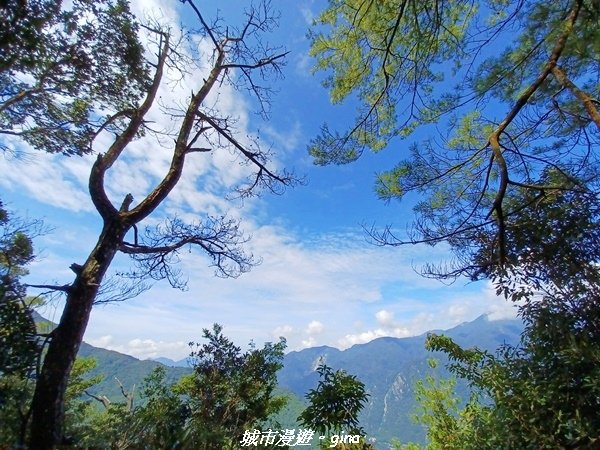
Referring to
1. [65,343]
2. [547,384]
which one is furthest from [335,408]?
[65,343]

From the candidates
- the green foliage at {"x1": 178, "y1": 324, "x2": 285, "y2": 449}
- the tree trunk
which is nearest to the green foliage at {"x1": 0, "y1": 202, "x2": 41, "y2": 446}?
the tree trunk

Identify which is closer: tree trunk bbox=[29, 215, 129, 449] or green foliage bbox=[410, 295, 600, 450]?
tree trunk bbox=[29, 215, 129, 449]

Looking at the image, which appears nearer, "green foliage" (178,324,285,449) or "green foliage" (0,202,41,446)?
"green foliage" (0,202,41,446)

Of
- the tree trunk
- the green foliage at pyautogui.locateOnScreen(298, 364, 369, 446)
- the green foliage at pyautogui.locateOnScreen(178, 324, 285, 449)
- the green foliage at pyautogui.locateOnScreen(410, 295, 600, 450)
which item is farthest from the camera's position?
the green foliage at pyautogui.locateOnScreen(178, 324, 285, 449)

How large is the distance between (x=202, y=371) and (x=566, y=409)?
19.5 feet

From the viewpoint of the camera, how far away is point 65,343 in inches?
102

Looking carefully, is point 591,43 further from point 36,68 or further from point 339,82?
point 36,68

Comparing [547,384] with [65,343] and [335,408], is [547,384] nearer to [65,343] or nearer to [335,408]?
[335,408]

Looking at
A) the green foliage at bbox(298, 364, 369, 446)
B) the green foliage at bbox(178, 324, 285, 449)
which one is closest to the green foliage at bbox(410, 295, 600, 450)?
the green foliage at bbox(298, 364, 369, 446)

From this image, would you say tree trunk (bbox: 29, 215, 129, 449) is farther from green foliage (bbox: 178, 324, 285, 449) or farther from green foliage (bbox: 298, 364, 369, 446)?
green foliage (bbox: 178, 324, 285, 449)

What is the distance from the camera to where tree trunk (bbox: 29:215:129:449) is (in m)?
2.30

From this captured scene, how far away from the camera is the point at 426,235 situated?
393 cm

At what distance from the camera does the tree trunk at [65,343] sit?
230cm

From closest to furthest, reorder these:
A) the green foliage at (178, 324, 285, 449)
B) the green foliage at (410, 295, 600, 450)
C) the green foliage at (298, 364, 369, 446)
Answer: the green foliage at (410, 295, 600, 450), the green foliage at (298, 364, 369, 446), the green foliage at (178, 324, 285, 449)
